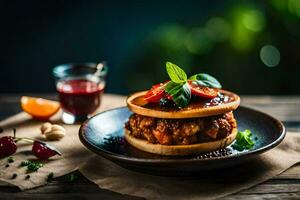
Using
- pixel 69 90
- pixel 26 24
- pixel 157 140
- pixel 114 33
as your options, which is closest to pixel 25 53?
pixel 26 24

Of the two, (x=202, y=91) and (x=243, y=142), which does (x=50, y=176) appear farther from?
(x=243, y=142)

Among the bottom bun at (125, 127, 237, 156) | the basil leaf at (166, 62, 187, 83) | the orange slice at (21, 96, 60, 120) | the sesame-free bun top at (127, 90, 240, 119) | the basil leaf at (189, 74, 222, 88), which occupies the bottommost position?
the orange slice at (21, 96, 60, 120)

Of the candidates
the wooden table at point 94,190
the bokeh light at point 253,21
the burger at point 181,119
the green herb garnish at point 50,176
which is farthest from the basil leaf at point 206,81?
the bokeh light at point 253,21

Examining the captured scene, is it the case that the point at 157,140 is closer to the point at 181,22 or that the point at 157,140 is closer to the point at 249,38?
the point at 249,38

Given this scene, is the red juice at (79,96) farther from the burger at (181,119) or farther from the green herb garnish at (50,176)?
the green herb garnish at (50,176)

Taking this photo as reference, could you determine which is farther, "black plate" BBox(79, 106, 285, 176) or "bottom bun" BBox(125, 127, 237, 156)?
"bottom bun" BBox(125, 127, 237, 156)

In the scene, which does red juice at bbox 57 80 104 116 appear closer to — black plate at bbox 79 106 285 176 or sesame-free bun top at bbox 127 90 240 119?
black plate at bbox 79 106 285 176

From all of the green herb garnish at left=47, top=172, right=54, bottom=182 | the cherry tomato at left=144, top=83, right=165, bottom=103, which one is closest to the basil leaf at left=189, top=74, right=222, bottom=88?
the cherry tomato at left=144, top=83, right=165, bottom=103
